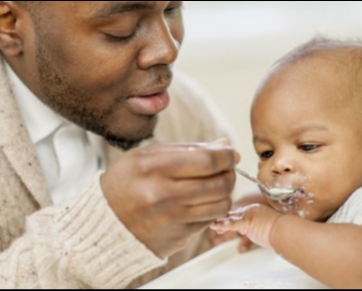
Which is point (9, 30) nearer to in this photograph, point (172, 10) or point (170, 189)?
point (172, 10)

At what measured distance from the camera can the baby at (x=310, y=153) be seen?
1005 mm

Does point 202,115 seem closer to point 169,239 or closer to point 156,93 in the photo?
point 156,93

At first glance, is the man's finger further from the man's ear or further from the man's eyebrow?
the man's ear

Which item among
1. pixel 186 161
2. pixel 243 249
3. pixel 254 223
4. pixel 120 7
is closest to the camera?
pixel 186 161

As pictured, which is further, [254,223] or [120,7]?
[120,7]

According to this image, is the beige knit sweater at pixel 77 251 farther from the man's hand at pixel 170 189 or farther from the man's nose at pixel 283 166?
the man's nose at pixel 283 166

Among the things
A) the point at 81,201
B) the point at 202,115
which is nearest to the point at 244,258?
the point at 81,201

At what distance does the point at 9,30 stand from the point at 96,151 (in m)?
0.28

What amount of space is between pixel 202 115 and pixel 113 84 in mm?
413

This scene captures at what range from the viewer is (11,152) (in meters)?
1.21

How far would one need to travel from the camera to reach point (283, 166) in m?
1.09

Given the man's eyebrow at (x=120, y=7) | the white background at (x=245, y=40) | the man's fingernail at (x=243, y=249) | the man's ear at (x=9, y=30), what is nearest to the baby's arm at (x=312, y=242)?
the man's fingernail at (x=243, y=249)

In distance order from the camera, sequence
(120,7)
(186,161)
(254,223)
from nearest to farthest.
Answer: (186,161)
(254,223)
(120,7)

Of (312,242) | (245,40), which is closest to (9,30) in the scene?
(312,242)
